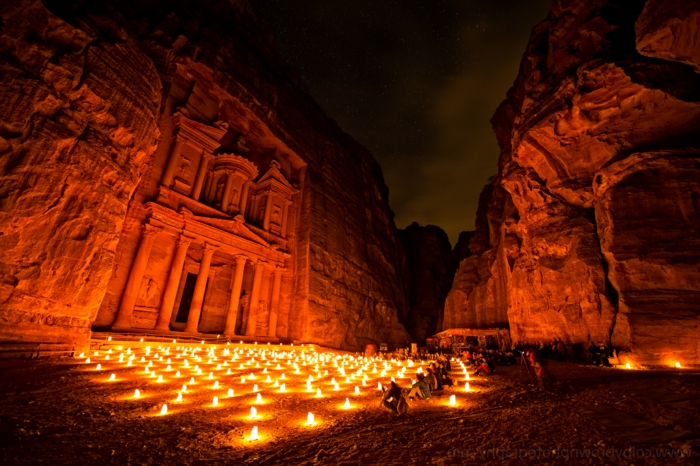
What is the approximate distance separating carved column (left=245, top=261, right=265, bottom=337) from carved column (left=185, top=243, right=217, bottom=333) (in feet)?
10.5

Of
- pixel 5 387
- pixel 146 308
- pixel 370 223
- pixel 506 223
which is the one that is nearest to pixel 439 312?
pixel 370 223

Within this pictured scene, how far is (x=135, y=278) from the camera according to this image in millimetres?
15375

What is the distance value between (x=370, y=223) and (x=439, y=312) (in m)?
15.5

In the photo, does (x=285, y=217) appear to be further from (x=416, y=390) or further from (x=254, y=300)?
(x=416, y=390)

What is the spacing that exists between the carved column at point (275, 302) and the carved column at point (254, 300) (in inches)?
41.8

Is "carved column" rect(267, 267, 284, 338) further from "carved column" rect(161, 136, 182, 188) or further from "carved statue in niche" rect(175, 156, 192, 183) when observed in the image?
"carved column" rect(161, 136, 182, 188)

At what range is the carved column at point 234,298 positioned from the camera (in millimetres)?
18781

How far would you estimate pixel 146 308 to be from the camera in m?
15.7

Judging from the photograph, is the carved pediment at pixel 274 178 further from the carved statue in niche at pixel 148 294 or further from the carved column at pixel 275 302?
the carved statue in niche at pixel 148 294

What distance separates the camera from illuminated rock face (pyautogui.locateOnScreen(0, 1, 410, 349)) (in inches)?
310

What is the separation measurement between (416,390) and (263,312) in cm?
1735

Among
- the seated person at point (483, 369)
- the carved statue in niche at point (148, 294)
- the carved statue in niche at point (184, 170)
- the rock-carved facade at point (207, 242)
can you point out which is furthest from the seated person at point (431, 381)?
the carved statue in niche at point (184, 170)

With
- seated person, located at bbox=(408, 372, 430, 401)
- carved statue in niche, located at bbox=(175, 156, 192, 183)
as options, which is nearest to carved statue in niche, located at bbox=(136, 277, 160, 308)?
carved statue in niche, located at bbox=(175, 156, 192, 183)

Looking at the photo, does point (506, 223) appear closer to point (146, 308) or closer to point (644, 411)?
point (644, 411)
